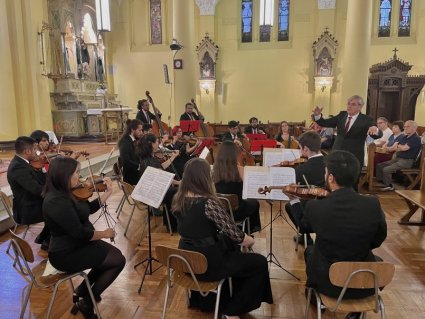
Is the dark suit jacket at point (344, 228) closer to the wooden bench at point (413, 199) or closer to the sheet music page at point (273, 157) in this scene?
the sheet music page at point (273, 157)

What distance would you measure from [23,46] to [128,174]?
23.9 feet

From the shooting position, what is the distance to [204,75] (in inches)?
549

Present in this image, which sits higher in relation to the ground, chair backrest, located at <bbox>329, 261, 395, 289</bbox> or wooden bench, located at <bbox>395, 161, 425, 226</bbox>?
chair backrest, located at <bbox>329, 261, 395, 289</bbox>

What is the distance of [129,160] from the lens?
4.90 meters

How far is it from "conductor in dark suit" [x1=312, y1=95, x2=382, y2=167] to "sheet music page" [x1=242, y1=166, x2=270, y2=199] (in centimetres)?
191

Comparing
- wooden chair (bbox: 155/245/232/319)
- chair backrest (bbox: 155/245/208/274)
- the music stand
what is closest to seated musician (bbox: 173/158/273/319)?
wooden chair (bbox: 155/245/232/319)

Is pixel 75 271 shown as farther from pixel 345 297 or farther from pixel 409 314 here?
pixel 409 314

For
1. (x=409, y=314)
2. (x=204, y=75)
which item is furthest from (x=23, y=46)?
(x=409, y=314)

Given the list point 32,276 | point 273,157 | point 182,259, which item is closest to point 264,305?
point 182,259

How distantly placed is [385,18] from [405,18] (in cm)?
73

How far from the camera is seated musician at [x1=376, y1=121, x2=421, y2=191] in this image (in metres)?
6.33

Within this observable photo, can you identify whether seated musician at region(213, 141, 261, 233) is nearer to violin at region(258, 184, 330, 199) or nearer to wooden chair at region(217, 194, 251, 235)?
wooden chair at region(217, 194, 251, 235)

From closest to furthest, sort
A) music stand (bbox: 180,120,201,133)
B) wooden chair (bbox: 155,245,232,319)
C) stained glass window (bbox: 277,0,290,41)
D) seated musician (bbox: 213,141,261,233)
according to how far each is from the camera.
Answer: wooden chair (bbox: 155,245,232,319), seated musician (bbox: 213,141,261,233), music stand (bbox: 180,120,201,133), stained glass window (bbox: 277,0,290,41)

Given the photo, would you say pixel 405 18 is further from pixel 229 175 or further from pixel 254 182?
pixel 254 182
